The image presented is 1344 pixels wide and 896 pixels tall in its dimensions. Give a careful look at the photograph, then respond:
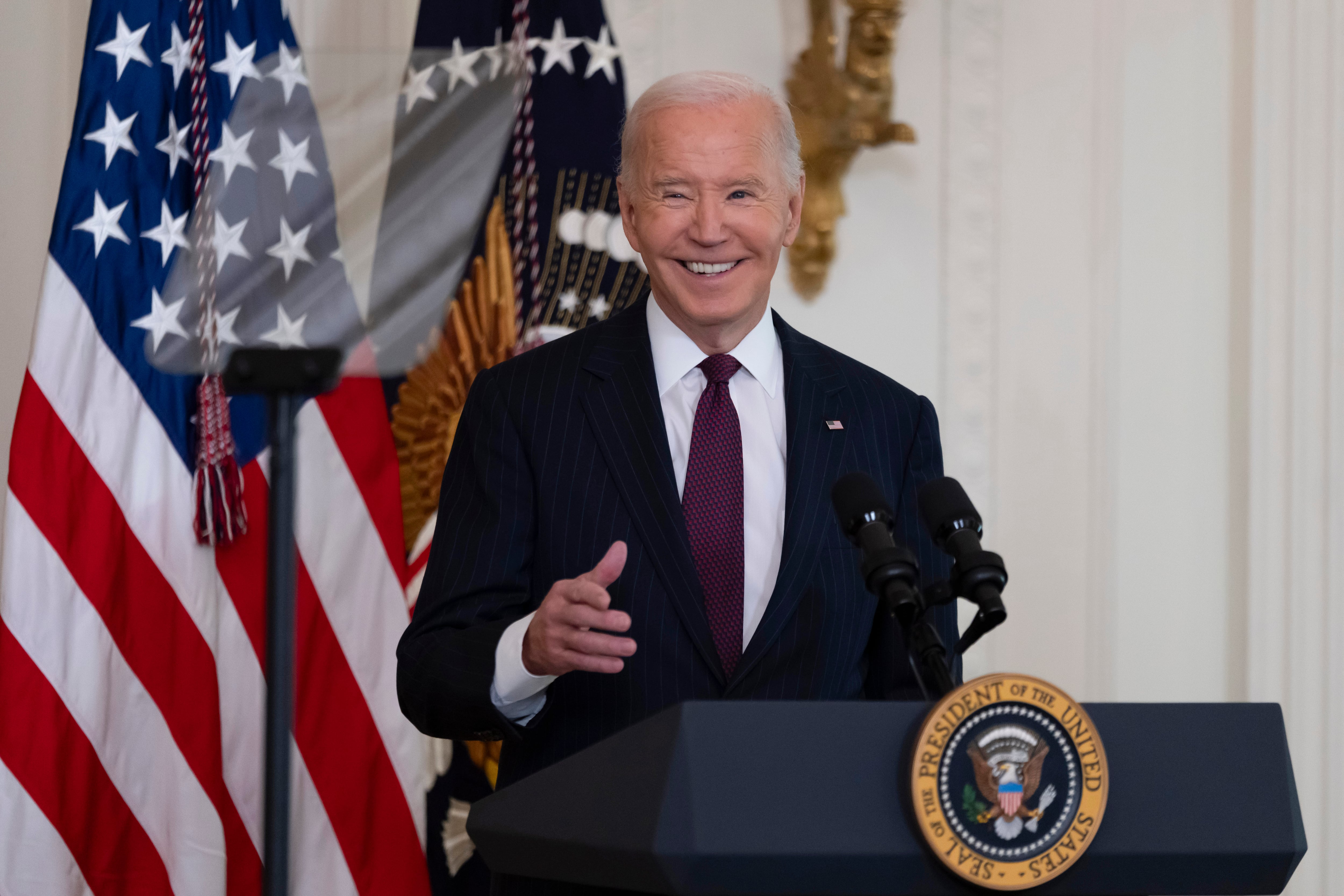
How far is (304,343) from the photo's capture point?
2.46 meters

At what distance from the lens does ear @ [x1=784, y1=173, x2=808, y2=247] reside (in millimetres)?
1675

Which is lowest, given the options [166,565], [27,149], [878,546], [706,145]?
[166,565]

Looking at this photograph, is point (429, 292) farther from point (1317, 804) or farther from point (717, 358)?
point (1317, 804)

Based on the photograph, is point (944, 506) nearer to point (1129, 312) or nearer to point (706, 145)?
point (706, 145)

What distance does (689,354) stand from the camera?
1623mm

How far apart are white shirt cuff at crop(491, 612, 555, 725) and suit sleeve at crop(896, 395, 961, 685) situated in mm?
464

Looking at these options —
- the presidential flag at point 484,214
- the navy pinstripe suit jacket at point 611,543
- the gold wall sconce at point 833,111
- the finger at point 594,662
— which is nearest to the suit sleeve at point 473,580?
the navy pinstripe suit jacket at point 611,543

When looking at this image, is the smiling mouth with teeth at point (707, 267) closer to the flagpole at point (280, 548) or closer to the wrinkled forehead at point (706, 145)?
the wrinkled forehead at point (706, 145)

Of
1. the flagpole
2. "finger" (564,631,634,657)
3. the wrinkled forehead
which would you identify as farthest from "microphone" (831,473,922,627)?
the wrinkled forehead

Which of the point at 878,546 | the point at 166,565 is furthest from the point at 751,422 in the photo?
the point at 166,565

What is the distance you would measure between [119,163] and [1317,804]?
9.43 feet

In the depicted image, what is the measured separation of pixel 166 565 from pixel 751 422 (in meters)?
1.37

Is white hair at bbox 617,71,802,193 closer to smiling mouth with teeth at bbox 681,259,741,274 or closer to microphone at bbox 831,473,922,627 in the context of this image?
smiling mouth with teeth at bbox 681,259,741,274

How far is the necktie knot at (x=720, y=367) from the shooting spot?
5.24ft
